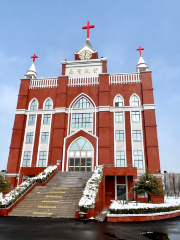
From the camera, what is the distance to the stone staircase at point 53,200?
41.1ft

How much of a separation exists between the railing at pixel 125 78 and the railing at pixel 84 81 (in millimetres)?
2256

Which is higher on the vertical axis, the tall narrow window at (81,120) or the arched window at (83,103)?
the arched window at (83,103)

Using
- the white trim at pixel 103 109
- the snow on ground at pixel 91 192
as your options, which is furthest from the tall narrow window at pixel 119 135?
the snow on ground at pixel 91 192

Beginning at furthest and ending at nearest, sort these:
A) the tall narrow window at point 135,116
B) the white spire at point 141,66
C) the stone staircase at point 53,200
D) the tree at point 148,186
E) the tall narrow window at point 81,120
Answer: the white spire at point 141,66
the tall narrow window at point 81,120
the tall narrow window at point 135,116
the tree at point 148,186
the stone staircase at point 53,200

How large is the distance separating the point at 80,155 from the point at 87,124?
4.25 meters

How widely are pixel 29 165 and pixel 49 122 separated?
20.1 ft

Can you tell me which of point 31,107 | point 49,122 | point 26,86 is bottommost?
point 49,122

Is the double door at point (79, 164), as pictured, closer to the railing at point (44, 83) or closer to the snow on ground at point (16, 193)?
the snow on ground at point (16, 193)

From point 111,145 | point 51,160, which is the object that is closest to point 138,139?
point 111,145

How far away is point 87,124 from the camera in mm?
26531

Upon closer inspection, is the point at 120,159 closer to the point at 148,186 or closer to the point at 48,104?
the point at 148,186

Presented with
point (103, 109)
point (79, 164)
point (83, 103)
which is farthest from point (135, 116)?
point (79, 164)

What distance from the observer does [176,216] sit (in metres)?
14.1

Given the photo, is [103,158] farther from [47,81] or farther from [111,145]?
[47,81]
